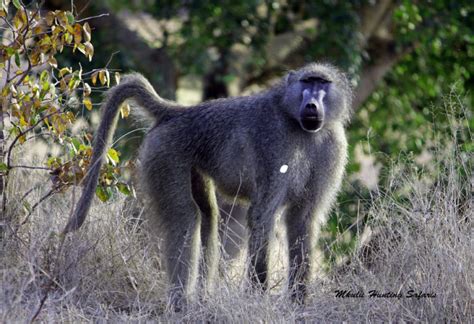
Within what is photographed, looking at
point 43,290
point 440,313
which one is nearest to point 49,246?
point 43,290

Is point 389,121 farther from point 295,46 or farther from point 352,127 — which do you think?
point 295,46

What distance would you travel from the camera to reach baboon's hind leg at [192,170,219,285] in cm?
474

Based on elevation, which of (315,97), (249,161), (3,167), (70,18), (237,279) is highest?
(70,18)

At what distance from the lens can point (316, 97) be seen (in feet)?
15.0

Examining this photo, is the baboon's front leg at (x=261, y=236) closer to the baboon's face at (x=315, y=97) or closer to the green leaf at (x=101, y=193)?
the baboon's face at (x=315, y=97)

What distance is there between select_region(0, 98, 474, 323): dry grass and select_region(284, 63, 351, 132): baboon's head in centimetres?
49

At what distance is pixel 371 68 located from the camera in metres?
9.35

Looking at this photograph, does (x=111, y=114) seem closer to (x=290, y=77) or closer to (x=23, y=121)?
(x=23, y=121)

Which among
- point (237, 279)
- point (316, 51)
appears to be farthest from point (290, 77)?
point (316, 51)

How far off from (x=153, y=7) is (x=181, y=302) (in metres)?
5.11

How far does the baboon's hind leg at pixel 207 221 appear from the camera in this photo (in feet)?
15.6

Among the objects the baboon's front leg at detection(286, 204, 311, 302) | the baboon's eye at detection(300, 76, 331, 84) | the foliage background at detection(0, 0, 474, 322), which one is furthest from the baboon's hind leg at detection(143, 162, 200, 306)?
the foliage background at detection(0, 0, 474, 322)

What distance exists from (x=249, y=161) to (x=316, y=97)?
0.49 m

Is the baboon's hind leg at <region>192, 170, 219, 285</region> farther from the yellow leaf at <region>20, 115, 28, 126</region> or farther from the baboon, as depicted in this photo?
the yellow leaf at <region>20, 115, 28, 126</region>
